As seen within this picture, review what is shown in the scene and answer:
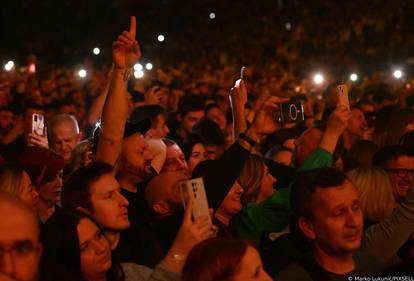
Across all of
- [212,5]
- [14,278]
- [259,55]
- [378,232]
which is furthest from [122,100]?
[212,5]

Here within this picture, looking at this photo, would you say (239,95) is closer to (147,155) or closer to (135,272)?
(147,155)

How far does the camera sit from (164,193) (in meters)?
4.75

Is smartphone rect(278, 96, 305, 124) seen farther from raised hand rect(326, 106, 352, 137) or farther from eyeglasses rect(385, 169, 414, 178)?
eyeglasses rect(385, 169, 414, 178)

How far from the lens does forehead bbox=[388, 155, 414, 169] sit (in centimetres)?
526

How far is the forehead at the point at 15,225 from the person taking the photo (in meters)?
2.58

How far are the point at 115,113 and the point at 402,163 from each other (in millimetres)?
1669

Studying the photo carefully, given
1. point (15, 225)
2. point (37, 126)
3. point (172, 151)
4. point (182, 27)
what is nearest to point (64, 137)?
point (37, 126)

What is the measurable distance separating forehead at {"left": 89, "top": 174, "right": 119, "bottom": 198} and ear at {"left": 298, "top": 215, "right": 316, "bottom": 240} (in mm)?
852

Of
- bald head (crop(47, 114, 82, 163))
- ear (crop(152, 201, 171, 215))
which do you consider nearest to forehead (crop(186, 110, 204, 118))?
bald head (crop(47, 114, 82, 163))

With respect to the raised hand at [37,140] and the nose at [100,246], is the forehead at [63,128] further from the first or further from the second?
the nose at [100,246]

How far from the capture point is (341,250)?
12.6 ft

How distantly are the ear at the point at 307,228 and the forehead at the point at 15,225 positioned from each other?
163 cm

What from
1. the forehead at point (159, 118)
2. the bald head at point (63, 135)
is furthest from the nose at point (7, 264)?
the forehead at point (159, 118)

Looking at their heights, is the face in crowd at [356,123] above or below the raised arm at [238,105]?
below
